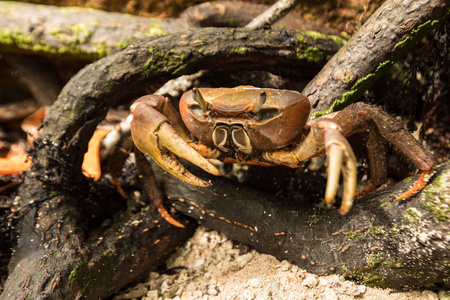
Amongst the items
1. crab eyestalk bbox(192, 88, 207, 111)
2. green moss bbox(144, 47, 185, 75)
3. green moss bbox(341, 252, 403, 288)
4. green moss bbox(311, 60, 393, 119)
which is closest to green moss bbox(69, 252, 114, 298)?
crab eyestalk bbox(192, 88, 207, 111)

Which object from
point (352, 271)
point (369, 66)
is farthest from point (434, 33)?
point (352, 271)

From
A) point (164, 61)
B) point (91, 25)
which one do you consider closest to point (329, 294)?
point (164, 61)

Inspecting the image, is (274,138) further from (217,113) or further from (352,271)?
(352,271)

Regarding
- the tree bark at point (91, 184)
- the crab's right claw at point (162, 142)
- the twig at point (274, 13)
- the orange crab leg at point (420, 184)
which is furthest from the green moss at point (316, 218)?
the twig at point (274, 13)

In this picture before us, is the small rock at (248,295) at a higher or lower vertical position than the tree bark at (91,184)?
lower

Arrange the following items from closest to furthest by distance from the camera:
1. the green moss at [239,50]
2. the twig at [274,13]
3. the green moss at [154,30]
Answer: the green moss at [239,50] < the twig at [274,13] < the green moss at [154,30]

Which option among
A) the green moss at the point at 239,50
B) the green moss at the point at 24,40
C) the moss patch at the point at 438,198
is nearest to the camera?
the moss patch at the point at 438,198

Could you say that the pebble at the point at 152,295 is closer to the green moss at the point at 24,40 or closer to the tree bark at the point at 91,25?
the tree bark at the point at 91,25
